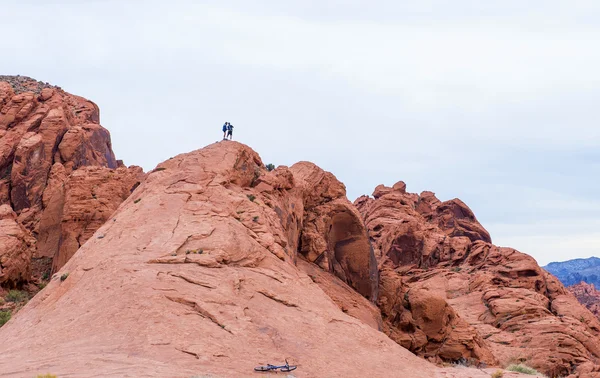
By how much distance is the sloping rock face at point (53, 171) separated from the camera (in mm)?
36312

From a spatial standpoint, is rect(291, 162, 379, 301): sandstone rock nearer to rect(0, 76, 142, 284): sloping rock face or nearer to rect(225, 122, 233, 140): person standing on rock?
rect(225, 122, 233, 140): person standing on rock

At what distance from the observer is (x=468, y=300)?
51250 mm

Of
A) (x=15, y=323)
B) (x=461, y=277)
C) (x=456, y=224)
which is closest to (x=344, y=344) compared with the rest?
(x=15, y=323)

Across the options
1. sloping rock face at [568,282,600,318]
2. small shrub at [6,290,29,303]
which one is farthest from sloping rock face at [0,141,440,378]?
sloping rock face at [568,282,600,318]

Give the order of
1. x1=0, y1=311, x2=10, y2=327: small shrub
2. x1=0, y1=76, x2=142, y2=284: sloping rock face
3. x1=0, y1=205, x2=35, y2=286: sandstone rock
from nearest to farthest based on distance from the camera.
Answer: x1=0, y1=311, x2=10, y2=327: small shrub → x1=0, y1=205, x2=35, y2=286: sandstone rock → x1=0, y1=76, x2=142, y2=284: sloping rock face

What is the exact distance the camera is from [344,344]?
19.2 meters

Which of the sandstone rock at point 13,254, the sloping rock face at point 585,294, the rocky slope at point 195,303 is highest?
the sloping rock face at point 585,294

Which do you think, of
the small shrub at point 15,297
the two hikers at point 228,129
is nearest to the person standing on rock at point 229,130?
the two hikers at point 228,129

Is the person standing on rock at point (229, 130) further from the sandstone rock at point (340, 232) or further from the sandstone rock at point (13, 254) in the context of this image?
the sandstone rock at point (13, 254)

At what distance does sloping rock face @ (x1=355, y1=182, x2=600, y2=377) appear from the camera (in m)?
37.1

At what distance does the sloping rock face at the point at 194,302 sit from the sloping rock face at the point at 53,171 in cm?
1033

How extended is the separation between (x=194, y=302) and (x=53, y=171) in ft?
110

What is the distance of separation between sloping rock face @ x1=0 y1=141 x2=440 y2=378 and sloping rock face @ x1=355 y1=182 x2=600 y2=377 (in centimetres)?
1213

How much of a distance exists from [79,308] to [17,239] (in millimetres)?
18108
